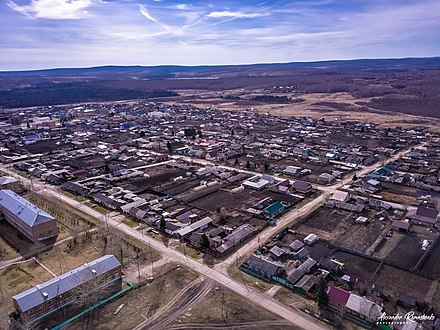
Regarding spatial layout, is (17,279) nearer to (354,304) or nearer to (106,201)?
(106,201)

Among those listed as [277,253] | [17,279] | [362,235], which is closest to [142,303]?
[17,279]

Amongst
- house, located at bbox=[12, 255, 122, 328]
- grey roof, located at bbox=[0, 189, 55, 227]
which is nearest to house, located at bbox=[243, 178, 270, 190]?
house, located at bbox=[12, 255, 122, 328]

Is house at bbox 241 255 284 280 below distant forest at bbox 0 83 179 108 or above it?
below

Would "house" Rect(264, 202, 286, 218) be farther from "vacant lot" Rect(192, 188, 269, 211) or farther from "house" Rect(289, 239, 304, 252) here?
"house" Rect(289, 239, 304, 252)

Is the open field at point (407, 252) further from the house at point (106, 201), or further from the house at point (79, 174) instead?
the house at point (79, 174)

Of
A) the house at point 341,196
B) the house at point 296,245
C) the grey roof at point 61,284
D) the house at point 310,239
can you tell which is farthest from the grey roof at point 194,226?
the house at point 341,196

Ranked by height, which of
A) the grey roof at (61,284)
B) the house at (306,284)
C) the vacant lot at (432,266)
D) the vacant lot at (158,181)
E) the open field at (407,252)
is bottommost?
the vacant lot at (432,266)
